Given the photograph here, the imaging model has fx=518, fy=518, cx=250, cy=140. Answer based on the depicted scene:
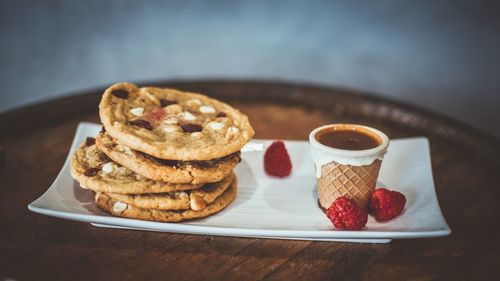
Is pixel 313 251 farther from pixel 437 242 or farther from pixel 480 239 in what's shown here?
pixel 480 239

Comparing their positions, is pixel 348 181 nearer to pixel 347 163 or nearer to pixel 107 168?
pixel 347 163

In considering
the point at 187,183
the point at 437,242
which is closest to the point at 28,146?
the point at 187,183

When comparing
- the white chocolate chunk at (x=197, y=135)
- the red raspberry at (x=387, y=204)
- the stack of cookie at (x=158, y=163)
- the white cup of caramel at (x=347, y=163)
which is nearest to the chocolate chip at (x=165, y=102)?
the stack of cookie at (x=158, y=163)

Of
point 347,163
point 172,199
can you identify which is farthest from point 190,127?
point 347,163

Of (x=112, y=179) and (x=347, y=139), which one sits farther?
(x=347, y=139)

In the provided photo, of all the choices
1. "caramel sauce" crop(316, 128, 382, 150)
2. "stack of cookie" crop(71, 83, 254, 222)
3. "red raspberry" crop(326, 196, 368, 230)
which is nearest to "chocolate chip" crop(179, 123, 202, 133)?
"stack of cookie" crop(71, 83, 254, 222)

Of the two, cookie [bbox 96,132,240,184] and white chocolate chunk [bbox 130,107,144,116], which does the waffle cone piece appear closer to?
cookie [bbox 96,132,240,184]

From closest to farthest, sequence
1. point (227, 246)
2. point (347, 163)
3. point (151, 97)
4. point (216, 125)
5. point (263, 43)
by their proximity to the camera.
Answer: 1. point (227, 246)
2. point (347, 163)
3. point (216, 125)
4. point (151, 97)
5. point (263, 43)

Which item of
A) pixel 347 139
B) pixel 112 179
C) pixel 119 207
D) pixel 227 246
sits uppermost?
pixel 347 139
